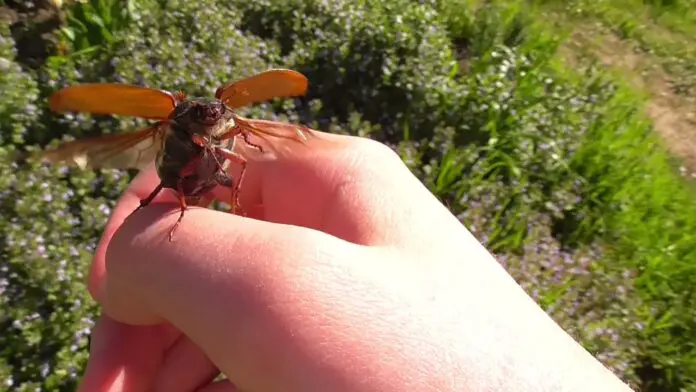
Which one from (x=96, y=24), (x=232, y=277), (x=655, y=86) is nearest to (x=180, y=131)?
(x=232, y=277)

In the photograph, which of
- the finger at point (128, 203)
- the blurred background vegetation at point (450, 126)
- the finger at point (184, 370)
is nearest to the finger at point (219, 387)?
the finger at point (184, 370)

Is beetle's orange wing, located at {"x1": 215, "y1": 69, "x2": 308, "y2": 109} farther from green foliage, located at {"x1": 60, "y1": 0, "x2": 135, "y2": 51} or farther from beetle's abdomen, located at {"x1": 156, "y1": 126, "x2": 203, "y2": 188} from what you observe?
green foliage, located at {"x1": 60, "y1": 0, "x2": 135, "y2": 51}

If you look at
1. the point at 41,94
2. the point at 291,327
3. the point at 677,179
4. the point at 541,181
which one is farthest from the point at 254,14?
the point at 291,327

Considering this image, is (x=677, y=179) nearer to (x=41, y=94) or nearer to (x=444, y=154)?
(x=444, y=154)

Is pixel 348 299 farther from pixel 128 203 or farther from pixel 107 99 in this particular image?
pixel 128 203

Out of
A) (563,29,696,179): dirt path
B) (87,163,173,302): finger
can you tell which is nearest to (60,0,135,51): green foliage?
(87,163,173,302): finger

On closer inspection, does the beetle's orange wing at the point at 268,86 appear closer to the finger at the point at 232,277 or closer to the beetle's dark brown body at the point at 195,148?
the beetle's dark brown body at the point at 195,148

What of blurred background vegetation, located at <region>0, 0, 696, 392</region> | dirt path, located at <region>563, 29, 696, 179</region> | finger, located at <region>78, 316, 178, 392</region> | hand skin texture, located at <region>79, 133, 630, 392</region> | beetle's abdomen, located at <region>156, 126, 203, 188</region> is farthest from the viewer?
dirt path, located at <region>563, 29, 696, 179</region>
